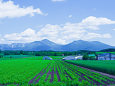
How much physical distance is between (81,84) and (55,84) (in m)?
2.78

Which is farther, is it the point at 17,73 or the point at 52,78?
the point at 17,73

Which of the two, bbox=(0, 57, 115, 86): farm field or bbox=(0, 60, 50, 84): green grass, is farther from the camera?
bbox=(0, 60, 50, 84): green grass

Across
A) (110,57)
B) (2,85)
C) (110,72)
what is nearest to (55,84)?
(2,85)

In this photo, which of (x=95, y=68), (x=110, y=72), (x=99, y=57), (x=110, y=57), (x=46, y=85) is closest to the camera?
(x=46, y=85)

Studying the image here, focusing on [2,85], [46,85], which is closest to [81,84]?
[46,85]

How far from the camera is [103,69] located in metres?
→ 32.4

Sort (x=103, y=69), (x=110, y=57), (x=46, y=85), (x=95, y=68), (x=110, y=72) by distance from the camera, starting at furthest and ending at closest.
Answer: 1. (x=110, y=57)
2. (x=95, y=68)
3. (x=103, y=69)
4. (x=110, y=72)
5. (x=46, y=85)

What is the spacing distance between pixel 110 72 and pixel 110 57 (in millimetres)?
58254

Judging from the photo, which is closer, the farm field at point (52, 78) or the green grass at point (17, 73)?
the farm field at point (52, 78)

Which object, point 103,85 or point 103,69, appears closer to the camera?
point 103,85

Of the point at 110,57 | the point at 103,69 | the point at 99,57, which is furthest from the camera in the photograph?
the point at 99,57

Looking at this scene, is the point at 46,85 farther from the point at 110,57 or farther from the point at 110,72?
the point at 110,57

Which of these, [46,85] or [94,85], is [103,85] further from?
[46,85]

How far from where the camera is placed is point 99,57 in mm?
91875
